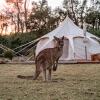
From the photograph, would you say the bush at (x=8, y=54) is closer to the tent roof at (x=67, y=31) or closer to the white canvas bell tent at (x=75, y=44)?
the white canvas bell tent at (x=75, y=44)

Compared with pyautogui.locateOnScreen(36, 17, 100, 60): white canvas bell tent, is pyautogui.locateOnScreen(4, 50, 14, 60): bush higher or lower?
lower

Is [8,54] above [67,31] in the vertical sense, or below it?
below

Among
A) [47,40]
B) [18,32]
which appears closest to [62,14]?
[18,32]

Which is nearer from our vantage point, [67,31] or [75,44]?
[75,44]

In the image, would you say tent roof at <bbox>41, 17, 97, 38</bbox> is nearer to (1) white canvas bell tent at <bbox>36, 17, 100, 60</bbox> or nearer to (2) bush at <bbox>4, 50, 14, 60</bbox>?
(1) white canvas bell tent at <bbox>36, 17, 100, 60</bbox>

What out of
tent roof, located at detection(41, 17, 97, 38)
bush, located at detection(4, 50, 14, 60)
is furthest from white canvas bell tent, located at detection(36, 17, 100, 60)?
bush, located at detection(4, 50, 14, 60)

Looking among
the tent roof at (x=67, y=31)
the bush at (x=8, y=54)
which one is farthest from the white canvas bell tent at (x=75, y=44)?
the bush at (x=8, y=54)

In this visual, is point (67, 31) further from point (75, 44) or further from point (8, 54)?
point (8, 54)

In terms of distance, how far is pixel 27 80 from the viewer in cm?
1088

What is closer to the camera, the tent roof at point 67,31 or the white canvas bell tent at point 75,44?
the white canvas bell tent at point 75,44

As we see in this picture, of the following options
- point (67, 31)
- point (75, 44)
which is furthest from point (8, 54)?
point (75, 44)

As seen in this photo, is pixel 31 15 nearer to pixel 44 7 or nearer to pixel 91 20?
pixel 44 7

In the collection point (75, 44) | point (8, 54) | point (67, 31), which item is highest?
point (67, 31)

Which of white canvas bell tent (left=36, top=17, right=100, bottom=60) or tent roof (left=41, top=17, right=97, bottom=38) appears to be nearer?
white canvas bell tent (left=36, top=17, right=100, bottom=60)
